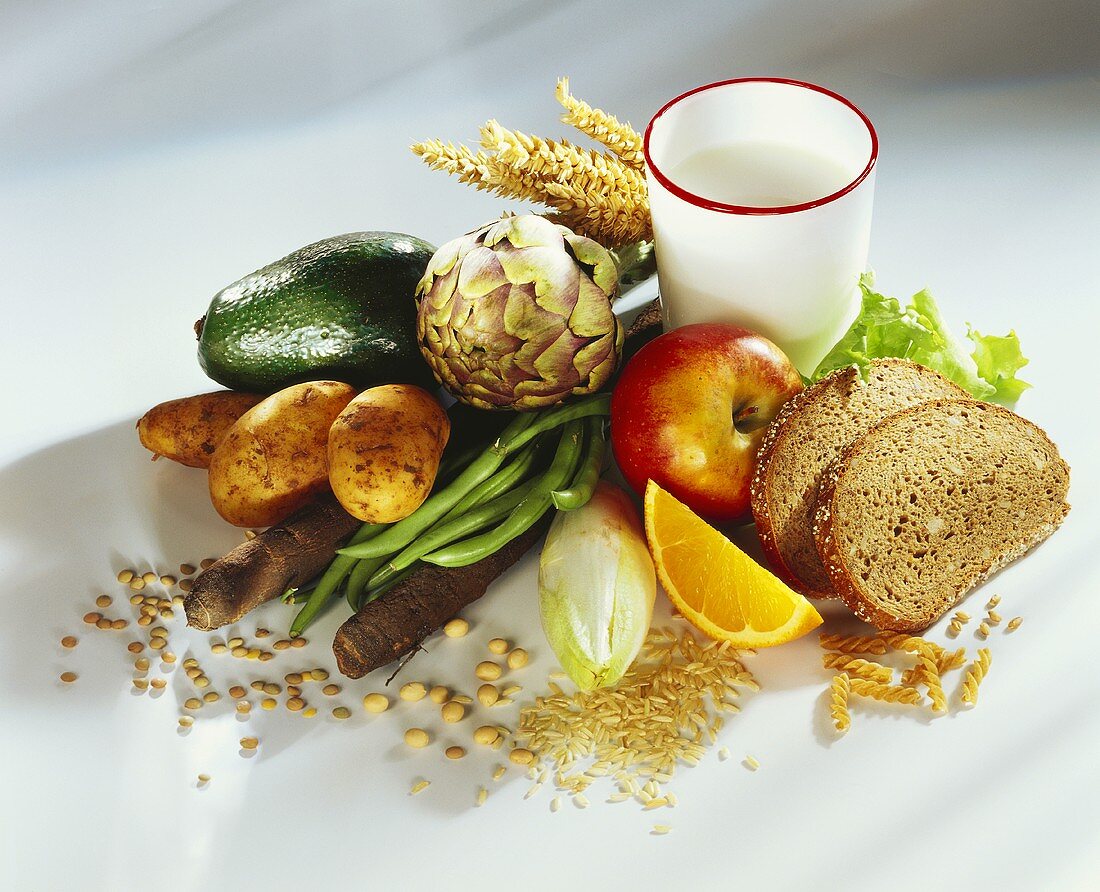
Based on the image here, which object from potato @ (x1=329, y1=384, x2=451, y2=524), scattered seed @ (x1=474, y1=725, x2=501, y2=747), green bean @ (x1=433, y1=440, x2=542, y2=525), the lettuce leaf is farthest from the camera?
the lettuce leaf

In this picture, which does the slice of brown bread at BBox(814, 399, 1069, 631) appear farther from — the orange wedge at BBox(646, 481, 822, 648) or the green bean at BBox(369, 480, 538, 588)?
the green bean at BBox(369, 480, 538, 588)

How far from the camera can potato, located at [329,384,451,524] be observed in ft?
7.82

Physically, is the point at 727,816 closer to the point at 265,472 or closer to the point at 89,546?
the point at 265,472

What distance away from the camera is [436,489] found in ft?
8.45

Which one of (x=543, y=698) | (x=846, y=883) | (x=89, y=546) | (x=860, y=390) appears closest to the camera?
(x=846, y=883)

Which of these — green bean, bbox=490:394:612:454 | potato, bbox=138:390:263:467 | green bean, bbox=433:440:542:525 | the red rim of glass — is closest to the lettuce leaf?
the red rim of glass

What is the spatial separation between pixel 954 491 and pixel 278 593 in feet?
4.37

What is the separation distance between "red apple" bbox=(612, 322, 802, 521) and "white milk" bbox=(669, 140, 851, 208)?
302 mm

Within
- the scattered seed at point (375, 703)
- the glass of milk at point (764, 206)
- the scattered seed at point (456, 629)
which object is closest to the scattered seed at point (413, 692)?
the scattered seed at point (375, 703)

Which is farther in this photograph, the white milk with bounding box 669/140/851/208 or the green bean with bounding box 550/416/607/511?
the white milk with bounding box 669/140/851/208

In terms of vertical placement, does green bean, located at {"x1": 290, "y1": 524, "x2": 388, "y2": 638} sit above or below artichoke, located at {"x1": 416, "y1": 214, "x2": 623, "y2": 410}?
below

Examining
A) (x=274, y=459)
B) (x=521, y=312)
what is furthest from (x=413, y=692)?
(x=521, y=312)

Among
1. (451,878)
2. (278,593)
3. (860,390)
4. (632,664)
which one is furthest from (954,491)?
(278,593)

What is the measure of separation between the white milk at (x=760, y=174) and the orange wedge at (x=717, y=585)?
677 mm
